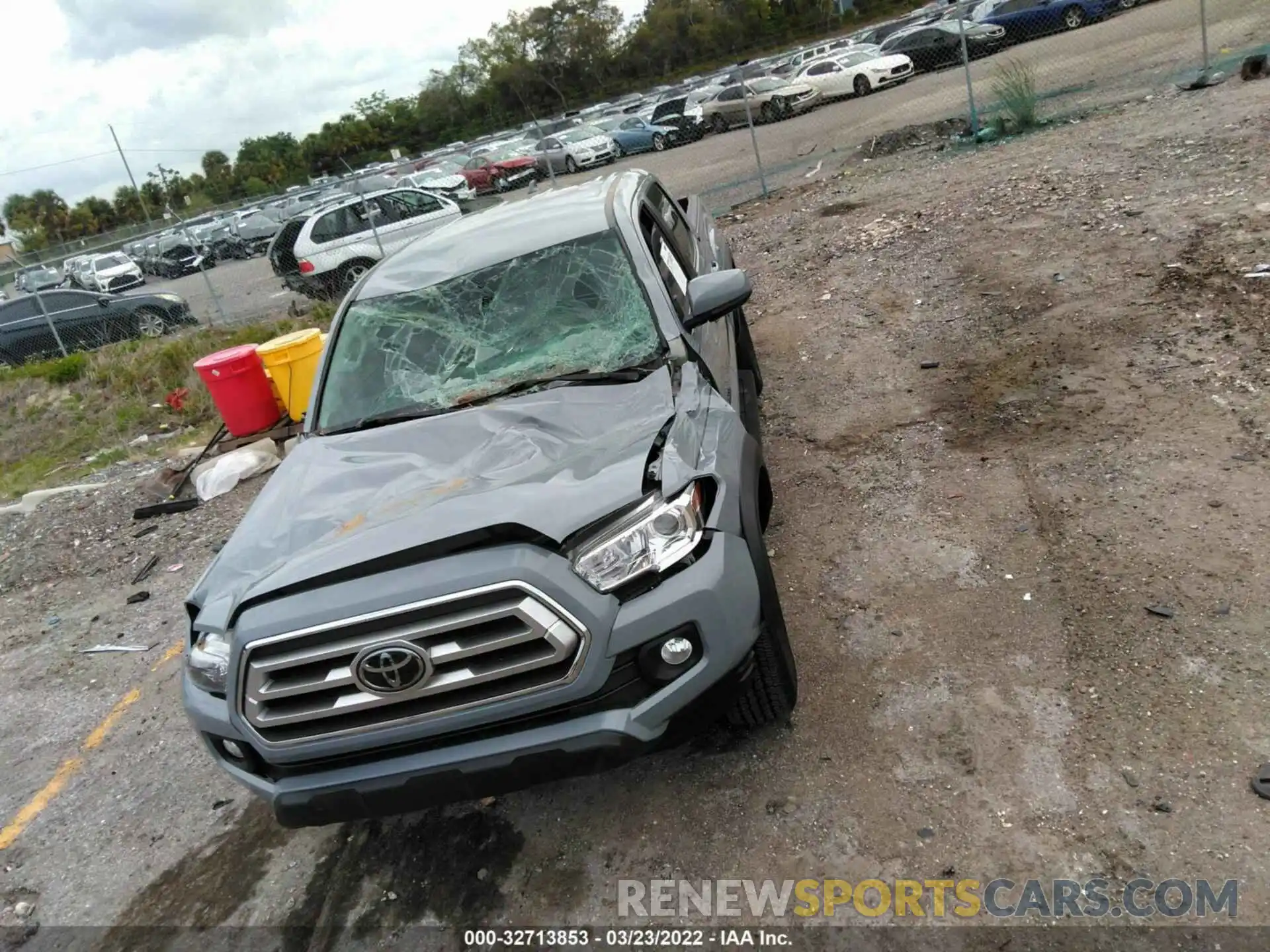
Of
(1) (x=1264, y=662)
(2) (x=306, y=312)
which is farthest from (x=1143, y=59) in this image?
(1) (x=1264, y=662)

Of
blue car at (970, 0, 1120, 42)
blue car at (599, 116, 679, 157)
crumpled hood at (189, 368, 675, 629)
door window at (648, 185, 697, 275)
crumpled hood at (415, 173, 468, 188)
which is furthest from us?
blue car at (599, 116, 679, 157)

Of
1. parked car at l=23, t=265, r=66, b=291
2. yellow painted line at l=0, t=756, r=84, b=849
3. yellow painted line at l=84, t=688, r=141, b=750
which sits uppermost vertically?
parked car at l=23, t=265, r=66, b=291

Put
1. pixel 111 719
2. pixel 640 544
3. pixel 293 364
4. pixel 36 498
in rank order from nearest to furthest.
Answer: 1. pixel 640 544
2. pixel 111 719
3. pixel 293 364
4. pixel 36 498

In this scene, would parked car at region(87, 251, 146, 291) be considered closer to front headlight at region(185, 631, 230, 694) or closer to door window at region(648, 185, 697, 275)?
door window at region(648, 185, 697, 275)

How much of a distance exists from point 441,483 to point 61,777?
9.10 ft

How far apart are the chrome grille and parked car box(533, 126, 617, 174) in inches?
928

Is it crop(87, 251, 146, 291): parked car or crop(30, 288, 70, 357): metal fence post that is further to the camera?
crop(87, 251, 146, 291): parked car

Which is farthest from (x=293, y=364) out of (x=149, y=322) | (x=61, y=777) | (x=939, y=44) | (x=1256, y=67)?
(x=939, y=44)

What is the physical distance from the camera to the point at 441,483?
2.92 metres

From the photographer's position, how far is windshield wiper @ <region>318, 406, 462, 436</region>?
3463 mm

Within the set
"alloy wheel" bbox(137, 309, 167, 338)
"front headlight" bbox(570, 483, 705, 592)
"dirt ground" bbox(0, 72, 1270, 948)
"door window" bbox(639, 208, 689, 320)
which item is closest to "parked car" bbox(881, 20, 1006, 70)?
"dirt ground" bbox(0, 72, 1270, 948)

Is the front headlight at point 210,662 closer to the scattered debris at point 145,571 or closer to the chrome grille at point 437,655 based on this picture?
the chrome grille at point 437,655

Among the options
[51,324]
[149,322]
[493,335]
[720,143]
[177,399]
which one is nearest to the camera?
[493,335]

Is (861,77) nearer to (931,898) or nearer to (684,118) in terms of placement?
(684,118)
